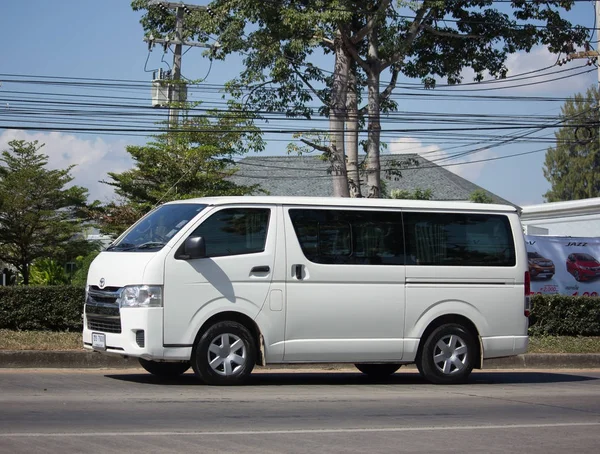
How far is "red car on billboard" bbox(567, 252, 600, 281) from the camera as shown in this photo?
22.9 m

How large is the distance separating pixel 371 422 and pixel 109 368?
5969 millimetres

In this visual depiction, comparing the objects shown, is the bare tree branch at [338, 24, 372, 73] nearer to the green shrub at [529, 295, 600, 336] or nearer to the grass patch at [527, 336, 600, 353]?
the green shrub at [529, 295, 600, 336]

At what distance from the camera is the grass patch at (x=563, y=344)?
16516mm

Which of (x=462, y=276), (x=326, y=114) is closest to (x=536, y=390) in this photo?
(x=462, y=276)

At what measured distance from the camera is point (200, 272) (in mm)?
10727

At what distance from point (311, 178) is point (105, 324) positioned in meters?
37.6

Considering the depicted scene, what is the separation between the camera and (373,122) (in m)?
22.7

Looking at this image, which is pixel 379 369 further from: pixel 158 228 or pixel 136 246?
pixel 136 246

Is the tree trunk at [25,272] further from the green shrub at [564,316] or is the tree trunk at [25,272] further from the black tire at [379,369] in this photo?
the black tire at [379,369]

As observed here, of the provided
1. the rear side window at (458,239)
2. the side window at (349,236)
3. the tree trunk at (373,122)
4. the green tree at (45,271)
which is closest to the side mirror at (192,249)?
the side window at (349,236)

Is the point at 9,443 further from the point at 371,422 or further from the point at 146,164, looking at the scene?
the point at 146,164

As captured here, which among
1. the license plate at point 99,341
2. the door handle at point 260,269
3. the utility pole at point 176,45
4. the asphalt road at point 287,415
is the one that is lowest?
the asphalt road at point 287,415

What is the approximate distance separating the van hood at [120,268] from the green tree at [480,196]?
126ft

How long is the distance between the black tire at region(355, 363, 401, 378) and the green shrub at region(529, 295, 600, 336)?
616 centimetres
